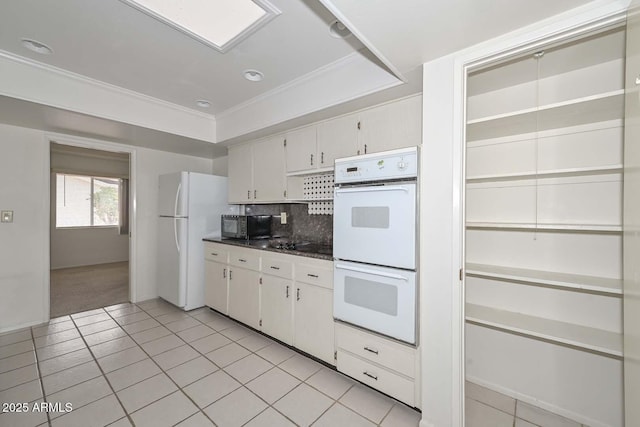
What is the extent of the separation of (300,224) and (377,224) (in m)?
1.53

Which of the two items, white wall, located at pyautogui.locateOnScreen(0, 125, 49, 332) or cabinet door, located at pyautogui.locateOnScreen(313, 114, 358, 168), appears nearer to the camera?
cabinet door, located at pyautogui.locateOnScreen(313, 114, 358, 168)

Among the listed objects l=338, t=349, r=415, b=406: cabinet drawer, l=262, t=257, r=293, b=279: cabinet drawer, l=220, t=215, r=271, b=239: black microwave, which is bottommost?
l=338, t=349, r=415, b=406: cabinet drawer

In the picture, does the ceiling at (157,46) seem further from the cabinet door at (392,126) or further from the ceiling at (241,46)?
the cabinet door at (392,126)

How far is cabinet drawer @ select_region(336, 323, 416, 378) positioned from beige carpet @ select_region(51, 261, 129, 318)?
11.4ft

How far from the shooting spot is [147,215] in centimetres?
385

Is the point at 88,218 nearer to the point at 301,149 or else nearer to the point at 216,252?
the point at 216,252

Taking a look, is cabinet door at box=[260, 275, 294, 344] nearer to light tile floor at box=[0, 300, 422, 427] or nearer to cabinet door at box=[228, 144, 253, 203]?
light tile floor at box=[0, 300, 422, 427]

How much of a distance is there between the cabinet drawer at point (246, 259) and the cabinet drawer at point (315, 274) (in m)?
0.59

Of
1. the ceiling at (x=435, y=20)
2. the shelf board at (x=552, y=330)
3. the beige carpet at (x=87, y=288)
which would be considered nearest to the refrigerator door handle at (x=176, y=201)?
the beige carpet at (x=87, y=288)

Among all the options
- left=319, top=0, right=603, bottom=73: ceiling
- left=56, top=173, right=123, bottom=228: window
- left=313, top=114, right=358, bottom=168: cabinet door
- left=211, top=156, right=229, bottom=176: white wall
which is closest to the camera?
left=319, top=0, right=603, bottom=73: ceiling

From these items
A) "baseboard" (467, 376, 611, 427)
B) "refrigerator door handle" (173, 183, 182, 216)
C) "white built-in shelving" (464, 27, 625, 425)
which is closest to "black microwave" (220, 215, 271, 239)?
"refrigerator door handle" (173, 183, 182, 216)

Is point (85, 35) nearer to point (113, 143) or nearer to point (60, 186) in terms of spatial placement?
point (113, 143)

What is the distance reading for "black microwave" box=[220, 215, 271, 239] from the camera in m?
3.22

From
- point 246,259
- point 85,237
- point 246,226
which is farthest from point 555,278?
point 85,237
